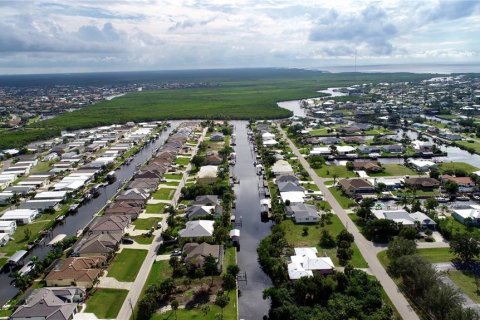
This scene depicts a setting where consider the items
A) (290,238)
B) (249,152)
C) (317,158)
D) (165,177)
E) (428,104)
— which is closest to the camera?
(290,238)

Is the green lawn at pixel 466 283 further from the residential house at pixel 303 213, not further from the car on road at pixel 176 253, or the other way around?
the car on road at pixel 176 253

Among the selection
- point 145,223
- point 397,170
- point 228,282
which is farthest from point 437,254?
point 145,223

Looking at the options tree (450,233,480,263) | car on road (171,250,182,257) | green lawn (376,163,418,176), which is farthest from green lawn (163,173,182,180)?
tree (450,233,480,263)

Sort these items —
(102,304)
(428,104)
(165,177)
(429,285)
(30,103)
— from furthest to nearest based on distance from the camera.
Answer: (30,103) < (428,104) < (165,177) < (102,304) < (429,285)

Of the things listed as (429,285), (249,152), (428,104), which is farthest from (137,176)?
(428,104)

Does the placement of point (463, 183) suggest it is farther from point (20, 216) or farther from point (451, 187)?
point (20, 216)

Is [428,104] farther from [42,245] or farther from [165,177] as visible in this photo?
[42,245]

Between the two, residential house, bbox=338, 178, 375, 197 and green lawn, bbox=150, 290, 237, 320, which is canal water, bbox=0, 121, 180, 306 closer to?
green lawn, bbox=150, 290, 237, 320
